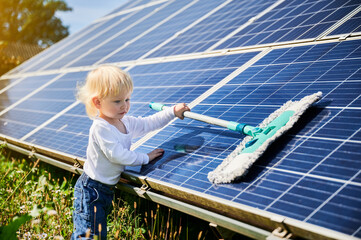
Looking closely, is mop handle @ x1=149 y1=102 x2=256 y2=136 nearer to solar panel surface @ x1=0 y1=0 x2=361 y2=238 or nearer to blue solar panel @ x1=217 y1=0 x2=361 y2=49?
solar panel surface @ x1=0 y1=0 x2=361 y2=238

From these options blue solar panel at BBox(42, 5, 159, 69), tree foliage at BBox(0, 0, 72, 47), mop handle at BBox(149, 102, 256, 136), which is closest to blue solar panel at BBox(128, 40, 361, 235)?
mop handle at BBox(149, 102, 256, 136)

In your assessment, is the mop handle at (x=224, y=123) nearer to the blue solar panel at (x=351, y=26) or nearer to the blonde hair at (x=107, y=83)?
the blonde hair at (x=107, y=83)

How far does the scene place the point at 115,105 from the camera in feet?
13.5

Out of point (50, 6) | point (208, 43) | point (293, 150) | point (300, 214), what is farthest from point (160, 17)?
point (50, 6)

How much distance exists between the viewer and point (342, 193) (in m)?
2.69

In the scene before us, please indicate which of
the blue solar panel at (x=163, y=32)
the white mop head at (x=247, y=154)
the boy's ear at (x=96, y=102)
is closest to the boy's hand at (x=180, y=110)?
the boy's ear at (x=96, y=102)

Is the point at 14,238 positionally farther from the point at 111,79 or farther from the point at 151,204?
the point at 151,204

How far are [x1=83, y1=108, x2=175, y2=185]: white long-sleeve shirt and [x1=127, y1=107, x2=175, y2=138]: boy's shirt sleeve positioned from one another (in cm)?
6

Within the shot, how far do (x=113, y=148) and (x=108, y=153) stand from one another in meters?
0.08

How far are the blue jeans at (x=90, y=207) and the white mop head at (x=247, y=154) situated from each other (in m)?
1.42

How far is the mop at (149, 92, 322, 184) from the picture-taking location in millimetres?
3320

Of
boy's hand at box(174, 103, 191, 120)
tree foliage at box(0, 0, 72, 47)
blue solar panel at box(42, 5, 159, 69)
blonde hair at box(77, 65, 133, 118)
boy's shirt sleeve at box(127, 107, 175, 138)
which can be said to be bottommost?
boy's shirt sleeve at box(127, 107, 175, 138)

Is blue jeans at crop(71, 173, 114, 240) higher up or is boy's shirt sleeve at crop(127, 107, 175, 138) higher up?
boy's shirt sleeve at crop(127, 107, 175, 138)

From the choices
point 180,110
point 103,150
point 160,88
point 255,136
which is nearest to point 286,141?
point 255,136
